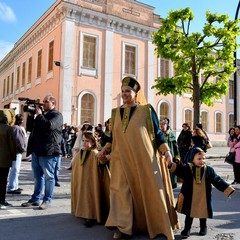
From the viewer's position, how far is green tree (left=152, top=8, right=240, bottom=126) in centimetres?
1448

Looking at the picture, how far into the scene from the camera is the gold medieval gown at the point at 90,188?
16.3 feet

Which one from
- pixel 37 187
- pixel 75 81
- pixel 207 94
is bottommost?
pixel 37 187

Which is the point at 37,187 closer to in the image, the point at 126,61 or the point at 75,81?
the point at 75,81

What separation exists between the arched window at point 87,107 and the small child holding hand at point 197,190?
60.0ft

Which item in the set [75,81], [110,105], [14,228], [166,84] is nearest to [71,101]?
[75,81]

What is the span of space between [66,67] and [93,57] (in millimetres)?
2423

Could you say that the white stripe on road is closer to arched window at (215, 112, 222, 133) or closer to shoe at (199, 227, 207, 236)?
shoe at (199, 227, 207, 236)

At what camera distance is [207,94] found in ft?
51.2

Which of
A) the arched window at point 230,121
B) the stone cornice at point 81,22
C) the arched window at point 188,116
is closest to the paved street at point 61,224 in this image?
the stone cornice at point 81,22

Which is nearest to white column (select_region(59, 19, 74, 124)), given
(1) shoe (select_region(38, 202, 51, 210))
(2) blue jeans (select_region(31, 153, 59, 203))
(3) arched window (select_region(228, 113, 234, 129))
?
(2) blue jeans (select_region(31, 153, 59, 203))

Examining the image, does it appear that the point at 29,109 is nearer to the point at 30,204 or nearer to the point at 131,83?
the point at 30,204

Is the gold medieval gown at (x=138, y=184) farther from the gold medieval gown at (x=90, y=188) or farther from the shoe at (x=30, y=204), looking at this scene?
the shoe at (x=30, y=204)

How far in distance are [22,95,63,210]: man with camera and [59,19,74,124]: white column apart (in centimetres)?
1553

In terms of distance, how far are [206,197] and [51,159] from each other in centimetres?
290
